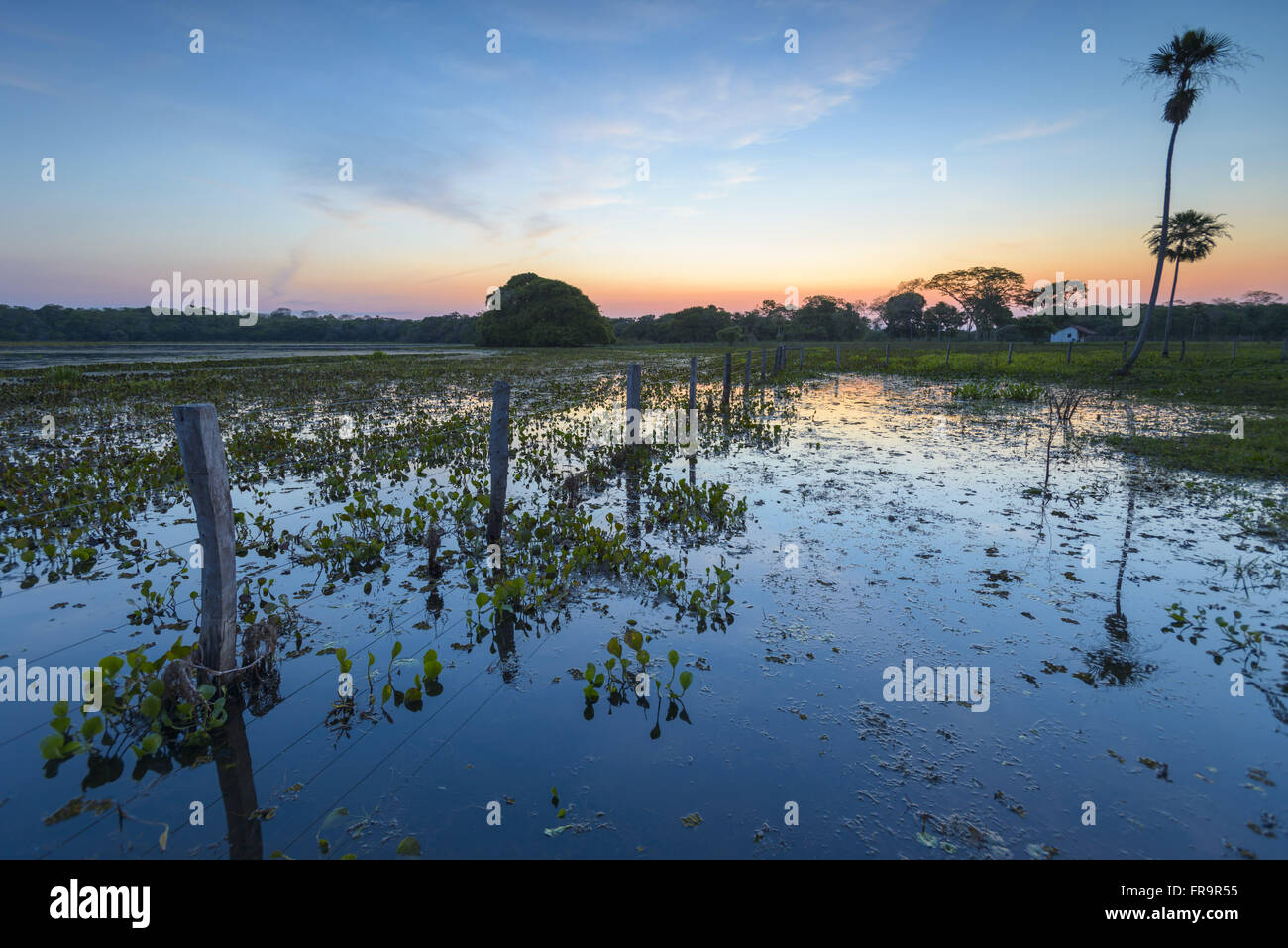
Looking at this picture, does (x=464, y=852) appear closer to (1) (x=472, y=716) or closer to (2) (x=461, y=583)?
(1) (x=472, y=716)

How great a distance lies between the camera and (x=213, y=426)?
14.6 ft

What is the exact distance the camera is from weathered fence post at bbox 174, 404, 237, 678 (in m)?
4.36

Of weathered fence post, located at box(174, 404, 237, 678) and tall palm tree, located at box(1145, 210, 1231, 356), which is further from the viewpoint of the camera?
tall palm tree, located at box(1145, 210, 1231, 356)

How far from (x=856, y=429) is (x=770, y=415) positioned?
3.45 metres

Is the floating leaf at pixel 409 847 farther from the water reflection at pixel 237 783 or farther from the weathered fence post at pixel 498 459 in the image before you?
the weathered fence post at pixel 498 459

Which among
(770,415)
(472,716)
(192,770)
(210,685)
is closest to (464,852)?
(472,716)

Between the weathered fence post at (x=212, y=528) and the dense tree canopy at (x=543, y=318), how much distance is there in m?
86.8

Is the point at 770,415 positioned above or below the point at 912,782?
above

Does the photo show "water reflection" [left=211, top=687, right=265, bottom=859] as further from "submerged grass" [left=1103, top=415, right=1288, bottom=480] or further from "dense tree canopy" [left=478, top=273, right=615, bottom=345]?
"dense tree canopy" [left=478, top=273, right=615, bottom=345]

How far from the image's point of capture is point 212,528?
14.6 feet

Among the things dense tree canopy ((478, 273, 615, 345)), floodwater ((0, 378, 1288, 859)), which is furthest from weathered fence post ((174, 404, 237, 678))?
dense tree canopy ((478, 273, 615, 345))

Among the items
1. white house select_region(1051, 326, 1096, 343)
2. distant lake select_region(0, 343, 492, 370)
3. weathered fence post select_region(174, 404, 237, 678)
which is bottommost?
weathered fence post select_region(174, 404, 237, 678)

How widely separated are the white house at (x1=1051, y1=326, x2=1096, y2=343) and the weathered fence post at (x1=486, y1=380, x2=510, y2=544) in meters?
102

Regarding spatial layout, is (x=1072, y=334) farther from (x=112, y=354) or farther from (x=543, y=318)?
(x=112, y=354)
